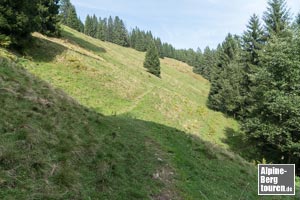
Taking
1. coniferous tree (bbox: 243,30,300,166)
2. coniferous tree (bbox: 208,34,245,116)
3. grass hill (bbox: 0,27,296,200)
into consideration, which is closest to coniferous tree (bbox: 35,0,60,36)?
coniferous tree (bbox: 208,34,245,116)

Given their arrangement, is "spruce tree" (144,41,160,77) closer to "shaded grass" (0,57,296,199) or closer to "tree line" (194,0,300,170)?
"tree line" (194,0,300,170)

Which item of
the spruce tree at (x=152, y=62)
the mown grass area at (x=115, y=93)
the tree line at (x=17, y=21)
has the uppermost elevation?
the spruce tree at (x=152, y=62)

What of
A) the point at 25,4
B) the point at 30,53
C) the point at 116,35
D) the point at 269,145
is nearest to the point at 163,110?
the point at 269,145

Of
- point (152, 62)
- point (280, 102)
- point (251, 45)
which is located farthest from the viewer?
point (152, 62)

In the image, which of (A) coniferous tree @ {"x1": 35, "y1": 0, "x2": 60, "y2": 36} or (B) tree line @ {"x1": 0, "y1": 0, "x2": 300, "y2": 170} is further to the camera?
(A) coniferous tree @ {"x1": 35, "y1": 0, "x2": 60, "y2": 36}

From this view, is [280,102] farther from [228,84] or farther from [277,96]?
[228,84]

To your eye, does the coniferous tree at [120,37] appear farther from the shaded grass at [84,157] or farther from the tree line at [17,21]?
the shaded grass at [84,157]

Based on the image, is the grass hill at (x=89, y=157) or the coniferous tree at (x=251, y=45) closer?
the grass hill at (x=89, y=157)

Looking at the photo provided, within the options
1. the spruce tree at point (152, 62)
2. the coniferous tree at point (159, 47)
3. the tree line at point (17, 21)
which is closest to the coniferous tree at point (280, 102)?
the tree line at point (17, 21)

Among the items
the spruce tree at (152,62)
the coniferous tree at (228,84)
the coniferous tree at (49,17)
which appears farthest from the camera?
the spruce tree at (152,62)

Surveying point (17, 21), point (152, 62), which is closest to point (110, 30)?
point (152, 62)

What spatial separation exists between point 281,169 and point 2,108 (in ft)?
27.1

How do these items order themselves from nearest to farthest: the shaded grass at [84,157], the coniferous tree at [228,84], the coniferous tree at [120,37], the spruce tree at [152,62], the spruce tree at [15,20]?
the shaded grass at [84,157]
the spruce tree at [15,20]
the coniferous tree at [228,84]
the spruce tree at [152,62]
the coniferous tree at [120,37]

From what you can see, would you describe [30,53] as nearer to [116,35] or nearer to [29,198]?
[29,198]
